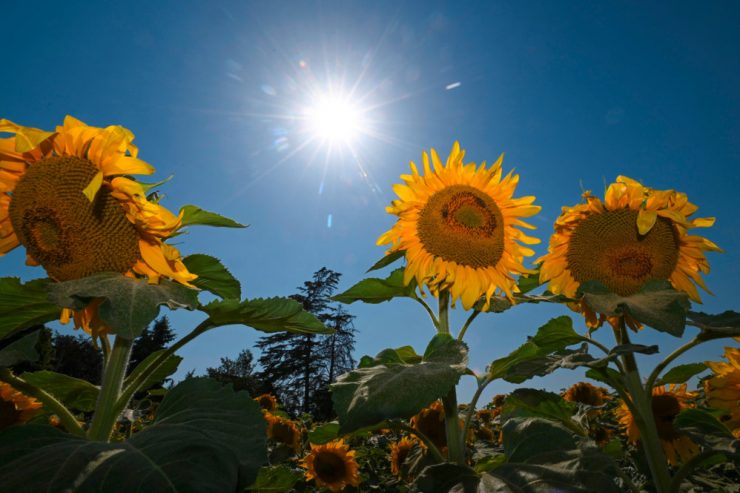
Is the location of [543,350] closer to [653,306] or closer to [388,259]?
[653,306]

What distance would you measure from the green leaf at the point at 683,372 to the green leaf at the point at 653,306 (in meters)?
0.73

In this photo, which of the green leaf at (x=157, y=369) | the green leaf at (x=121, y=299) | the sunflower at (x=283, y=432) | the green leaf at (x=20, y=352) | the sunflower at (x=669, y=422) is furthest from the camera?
the sunflower at (x=283, y=432)

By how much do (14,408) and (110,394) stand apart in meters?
1.27

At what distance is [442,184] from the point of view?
241cm

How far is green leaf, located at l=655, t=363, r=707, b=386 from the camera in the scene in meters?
2.30

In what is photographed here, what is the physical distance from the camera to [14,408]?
224cm

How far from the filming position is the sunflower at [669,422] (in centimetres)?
330

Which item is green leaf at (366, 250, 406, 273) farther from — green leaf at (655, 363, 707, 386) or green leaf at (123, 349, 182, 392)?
green leaf at (655, 363, 707, 386)

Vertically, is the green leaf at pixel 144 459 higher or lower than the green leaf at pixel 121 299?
lower

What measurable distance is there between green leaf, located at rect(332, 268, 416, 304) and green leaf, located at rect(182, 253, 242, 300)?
0.57 meters

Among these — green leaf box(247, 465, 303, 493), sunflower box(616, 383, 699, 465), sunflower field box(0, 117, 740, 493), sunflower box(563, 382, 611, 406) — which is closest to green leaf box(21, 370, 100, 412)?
sunflower field box(0, 117, 740, 493)

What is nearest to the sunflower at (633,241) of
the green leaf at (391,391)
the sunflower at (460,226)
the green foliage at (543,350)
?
the green foliage at (543,350)

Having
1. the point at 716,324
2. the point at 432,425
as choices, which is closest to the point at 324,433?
the point at 716,324

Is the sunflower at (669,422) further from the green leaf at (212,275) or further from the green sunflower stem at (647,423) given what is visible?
the green leaf at (212,275)
